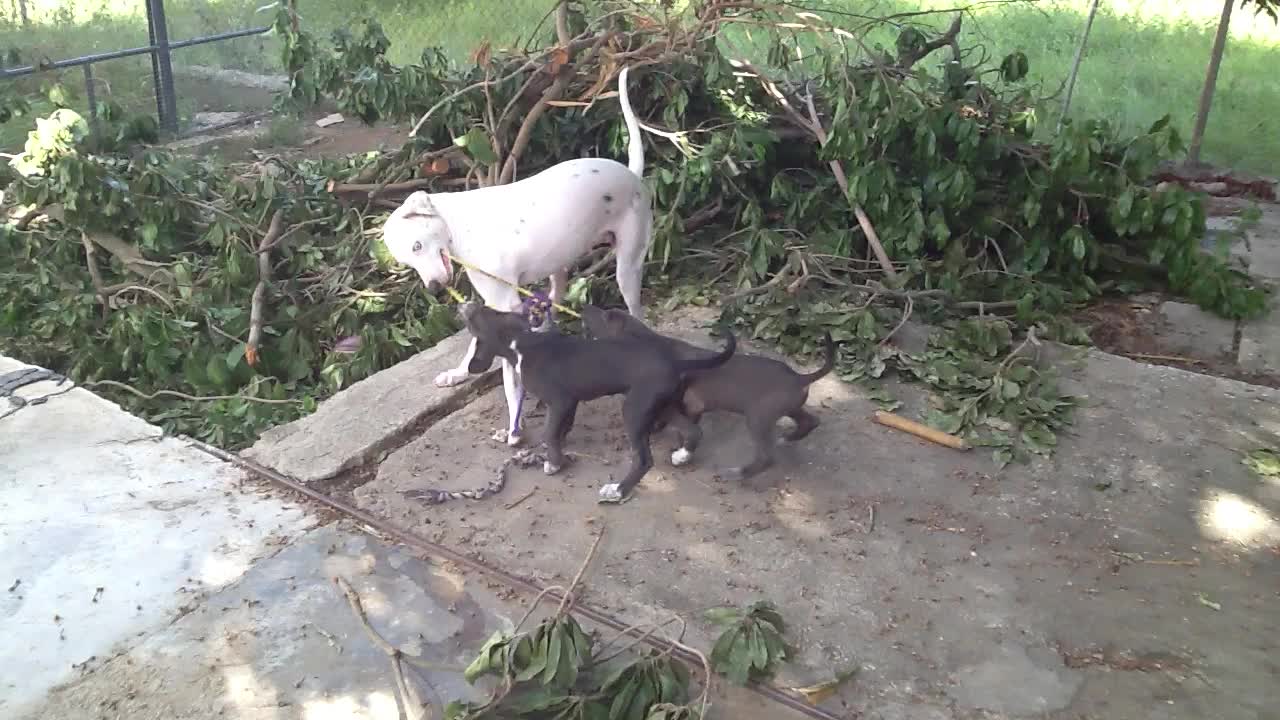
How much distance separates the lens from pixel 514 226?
3.84m

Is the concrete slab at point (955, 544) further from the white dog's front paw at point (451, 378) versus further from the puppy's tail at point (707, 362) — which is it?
the puppy's tail at point (707, 362)

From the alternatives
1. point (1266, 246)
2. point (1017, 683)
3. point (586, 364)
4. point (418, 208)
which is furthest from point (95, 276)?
point (1266, 246)

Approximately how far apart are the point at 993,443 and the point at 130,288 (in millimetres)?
4720

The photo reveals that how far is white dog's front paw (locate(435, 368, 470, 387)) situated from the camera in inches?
176

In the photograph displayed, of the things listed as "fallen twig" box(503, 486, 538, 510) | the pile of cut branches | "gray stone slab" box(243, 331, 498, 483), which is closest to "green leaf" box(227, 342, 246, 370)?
the pile of cut branches

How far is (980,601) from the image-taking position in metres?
3.21

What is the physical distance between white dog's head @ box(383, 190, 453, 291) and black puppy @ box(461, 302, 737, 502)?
0.65ft

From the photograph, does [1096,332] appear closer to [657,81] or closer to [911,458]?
[911,458]

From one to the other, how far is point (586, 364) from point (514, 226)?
633mm

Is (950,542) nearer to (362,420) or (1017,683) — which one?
(1017,683)

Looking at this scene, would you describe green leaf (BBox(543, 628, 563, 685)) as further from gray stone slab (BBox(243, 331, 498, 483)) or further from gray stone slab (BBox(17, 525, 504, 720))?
gray stone slab (BBox(243, 331, 498, 483))

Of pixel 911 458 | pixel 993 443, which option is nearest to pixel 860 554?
pixel 911 458

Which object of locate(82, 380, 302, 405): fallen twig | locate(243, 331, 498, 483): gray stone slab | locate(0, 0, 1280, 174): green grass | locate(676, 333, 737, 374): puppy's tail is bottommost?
locate(82, 380, 302, 405): fallen twig

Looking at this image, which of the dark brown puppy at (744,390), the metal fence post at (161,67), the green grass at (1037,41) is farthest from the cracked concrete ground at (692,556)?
the metal fence post at (161,67)
